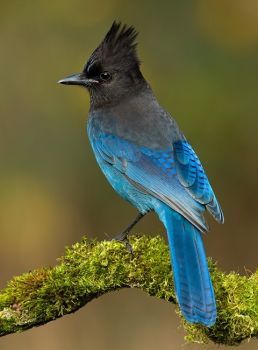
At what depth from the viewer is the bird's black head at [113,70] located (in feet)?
20.3

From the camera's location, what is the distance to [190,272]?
4.52m

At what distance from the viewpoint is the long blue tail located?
168 inches

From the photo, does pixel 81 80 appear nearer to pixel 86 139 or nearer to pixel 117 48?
pixel 117 48

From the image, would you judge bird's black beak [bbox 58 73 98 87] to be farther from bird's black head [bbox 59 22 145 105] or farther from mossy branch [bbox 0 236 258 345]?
mossy branch [bbox 0 236 258 345]

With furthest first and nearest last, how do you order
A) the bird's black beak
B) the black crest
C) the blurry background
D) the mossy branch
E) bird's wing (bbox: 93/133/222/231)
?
1. the blurry background
2. the bird's black beak
3. the black crest
4. bird's wing (bbox: 93/133/222/231)
5. the mossy branch

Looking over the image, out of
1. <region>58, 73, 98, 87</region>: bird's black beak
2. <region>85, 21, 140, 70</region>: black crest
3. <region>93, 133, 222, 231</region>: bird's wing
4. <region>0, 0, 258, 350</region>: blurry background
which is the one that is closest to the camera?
<region>93, 133, 222, 231</region>: bird's wing

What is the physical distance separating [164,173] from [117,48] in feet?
4.00

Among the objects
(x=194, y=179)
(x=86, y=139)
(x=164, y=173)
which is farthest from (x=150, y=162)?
(x=86, y=139)

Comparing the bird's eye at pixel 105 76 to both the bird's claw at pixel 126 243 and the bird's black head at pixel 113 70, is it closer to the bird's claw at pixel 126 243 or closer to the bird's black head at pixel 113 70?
the bird's black head at pixel 113 70

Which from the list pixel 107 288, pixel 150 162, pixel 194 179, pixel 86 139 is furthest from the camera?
pixel 86 139

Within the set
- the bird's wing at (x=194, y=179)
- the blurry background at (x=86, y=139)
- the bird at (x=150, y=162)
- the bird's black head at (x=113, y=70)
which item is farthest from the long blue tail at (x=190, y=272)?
the blurry background at (x=86, y=139)

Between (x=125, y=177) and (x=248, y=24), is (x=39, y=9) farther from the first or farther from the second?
(x=125, y=177)

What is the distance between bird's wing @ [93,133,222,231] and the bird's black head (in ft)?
1.39

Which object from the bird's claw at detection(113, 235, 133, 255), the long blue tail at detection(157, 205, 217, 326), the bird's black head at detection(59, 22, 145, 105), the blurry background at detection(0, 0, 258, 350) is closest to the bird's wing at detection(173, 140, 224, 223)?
the long blue tail at detection(157, 205, 217, 326)
